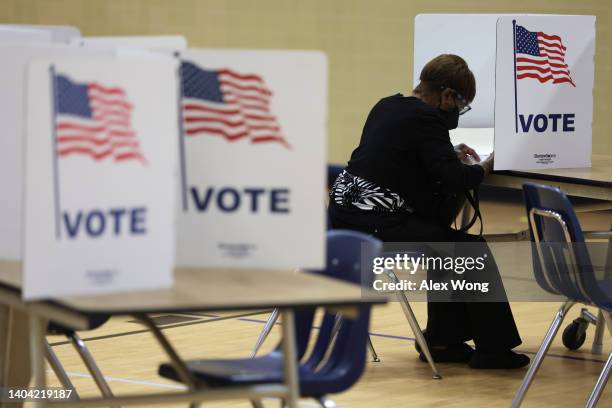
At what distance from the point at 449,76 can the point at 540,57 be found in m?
0.41

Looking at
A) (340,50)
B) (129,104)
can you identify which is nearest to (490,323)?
(129,104)

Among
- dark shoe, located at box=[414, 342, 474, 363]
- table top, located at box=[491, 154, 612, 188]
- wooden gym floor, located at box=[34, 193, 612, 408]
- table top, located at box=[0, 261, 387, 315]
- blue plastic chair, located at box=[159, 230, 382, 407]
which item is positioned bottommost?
wooden gym floor, located at box=[34, 193, 612, 408]

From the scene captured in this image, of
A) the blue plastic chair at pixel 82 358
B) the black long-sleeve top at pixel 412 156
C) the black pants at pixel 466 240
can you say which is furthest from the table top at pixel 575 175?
the blue plastic chair at pixel 82 358

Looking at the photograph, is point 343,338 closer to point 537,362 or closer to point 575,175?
point 537,362

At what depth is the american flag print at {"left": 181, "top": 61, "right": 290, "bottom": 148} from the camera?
2.38 m

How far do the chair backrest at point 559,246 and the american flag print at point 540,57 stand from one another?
1.02 meters

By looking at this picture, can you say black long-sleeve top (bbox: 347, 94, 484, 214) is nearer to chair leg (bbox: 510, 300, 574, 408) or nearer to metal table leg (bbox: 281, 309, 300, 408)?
chair leg (bbox: 510, 300, 574, 408)

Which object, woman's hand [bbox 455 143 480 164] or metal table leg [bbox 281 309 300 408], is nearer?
metal table leg [bbox 281 309 300 408]

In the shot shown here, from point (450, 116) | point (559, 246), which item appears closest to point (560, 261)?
point (559, 246)

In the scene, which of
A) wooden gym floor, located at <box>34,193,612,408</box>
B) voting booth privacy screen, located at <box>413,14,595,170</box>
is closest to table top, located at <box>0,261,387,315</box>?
wooden gym floor, located at <box>34,193,612,408</box>

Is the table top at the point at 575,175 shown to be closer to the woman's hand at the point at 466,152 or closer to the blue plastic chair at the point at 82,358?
the woman's hand at the point at 466,152

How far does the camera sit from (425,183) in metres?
4.35

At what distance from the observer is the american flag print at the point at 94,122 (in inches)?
84.1

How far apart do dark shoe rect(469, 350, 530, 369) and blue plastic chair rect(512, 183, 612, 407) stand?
75 centimetres
